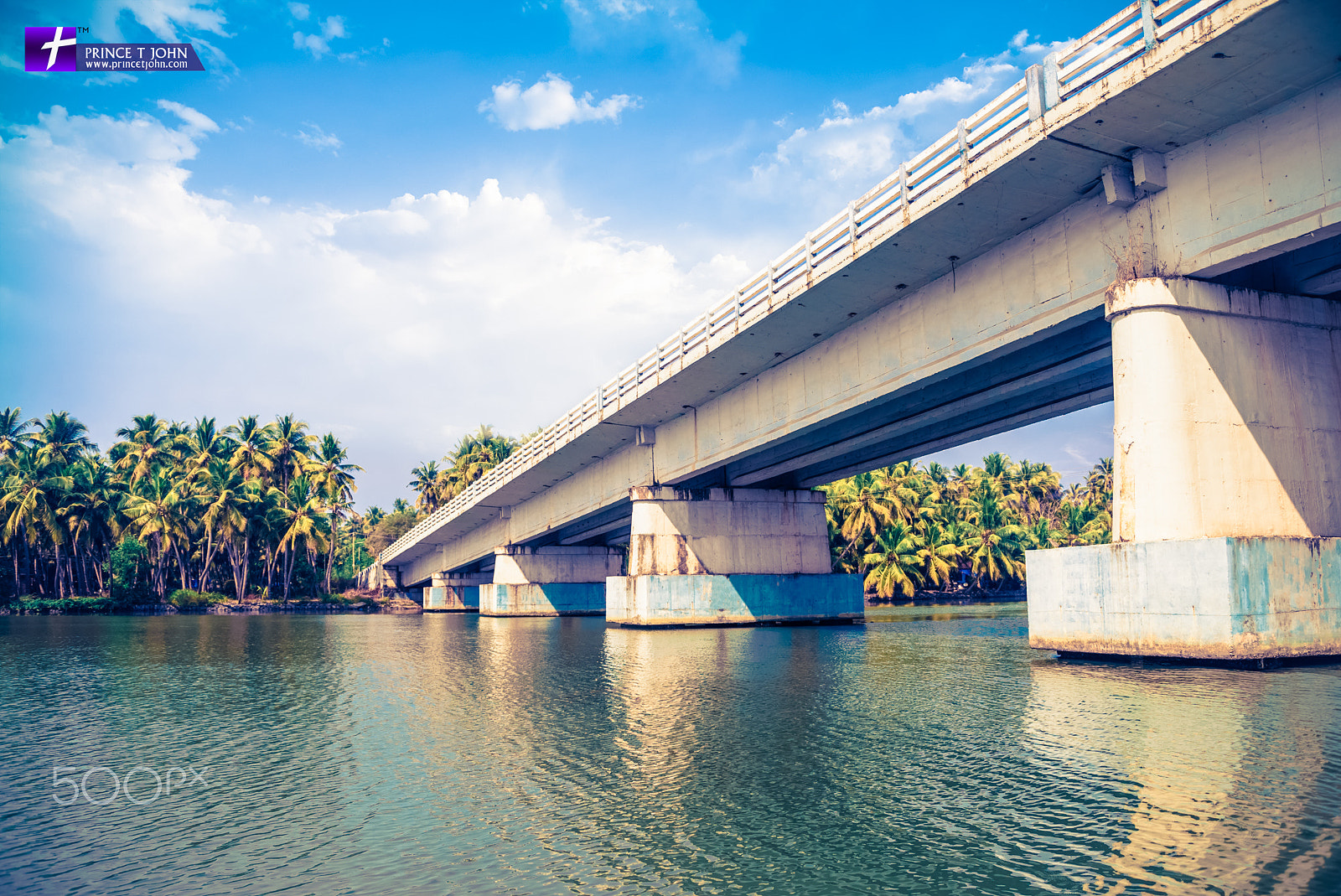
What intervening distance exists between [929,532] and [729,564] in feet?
171

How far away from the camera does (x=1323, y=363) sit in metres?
15.5

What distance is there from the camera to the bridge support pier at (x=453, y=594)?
250 feet

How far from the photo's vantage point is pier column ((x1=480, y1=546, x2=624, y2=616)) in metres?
54.3

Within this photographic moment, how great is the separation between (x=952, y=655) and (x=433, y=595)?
6383 centimetres

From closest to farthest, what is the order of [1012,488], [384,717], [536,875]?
1. [536,875]
2. [384,717]
3. [1012,488]

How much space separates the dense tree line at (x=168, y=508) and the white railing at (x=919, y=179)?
5852cm

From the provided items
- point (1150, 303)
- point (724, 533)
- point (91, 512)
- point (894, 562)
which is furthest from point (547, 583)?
point (1150, 303)

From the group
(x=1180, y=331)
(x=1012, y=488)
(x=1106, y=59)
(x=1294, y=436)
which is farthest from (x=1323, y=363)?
(x=1012, y=488)

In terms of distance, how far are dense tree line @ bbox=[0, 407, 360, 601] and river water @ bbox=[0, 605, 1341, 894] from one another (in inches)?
2641

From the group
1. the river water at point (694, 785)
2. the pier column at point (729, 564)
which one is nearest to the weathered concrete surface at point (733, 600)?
the pier column at point (729, 564)

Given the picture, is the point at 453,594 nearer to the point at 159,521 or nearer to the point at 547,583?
the point at 547,583

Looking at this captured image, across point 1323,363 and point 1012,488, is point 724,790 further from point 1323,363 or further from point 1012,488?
point 1012,488

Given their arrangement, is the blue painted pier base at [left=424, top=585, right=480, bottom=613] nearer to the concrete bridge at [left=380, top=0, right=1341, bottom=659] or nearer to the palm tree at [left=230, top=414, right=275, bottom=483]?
the palm tree at [left=230, top=414, right=275, bottom=483]

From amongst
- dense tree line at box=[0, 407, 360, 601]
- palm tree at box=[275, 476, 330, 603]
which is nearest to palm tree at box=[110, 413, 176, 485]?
dense tree line at box=[0, 407, 360, 601]
